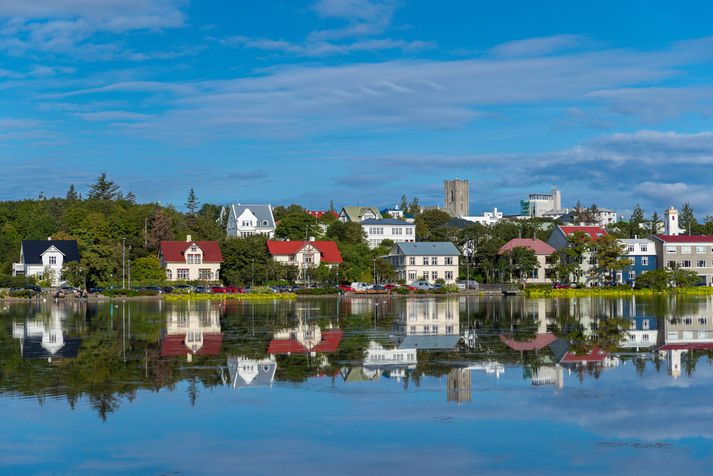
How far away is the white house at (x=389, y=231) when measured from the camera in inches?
4488

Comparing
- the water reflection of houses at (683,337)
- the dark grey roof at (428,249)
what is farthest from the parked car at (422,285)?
the water reflection of houses at (683,337)

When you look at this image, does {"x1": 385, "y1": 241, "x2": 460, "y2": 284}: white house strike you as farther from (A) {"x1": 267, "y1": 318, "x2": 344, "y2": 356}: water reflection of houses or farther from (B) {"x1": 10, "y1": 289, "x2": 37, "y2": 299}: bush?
(A) {"x1": 267, "y1": 318, "x2": 344, "y2": 356}: water reflection of houses

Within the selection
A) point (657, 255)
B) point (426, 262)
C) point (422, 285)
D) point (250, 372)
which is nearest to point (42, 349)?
point (250, 372)

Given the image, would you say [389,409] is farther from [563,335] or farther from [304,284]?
[304,284]

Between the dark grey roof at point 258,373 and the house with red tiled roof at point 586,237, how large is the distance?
221 ft

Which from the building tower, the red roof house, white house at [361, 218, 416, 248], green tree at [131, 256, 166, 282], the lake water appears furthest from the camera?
white house at [361, 218, 416, 248]

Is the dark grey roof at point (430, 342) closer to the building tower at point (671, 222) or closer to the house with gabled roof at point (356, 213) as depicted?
the building tower at point (671, 222)

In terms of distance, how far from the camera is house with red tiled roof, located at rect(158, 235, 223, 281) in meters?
86.6

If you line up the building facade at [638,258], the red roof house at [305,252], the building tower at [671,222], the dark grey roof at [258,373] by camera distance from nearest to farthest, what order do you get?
the dark grey roof at [258,373]
the red roof house at [305,252]
the building facade at [638,258]
the building tower at [671,222]

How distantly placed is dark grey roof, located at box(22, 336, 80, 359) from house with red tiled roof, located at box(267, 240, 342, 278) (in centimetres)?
5774

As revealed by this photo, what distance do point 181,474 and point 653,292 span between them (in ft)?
233

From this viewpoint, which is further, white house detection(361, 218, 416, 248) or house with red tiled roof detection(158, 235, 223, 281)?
white house detection(361, 218, 416, 248)

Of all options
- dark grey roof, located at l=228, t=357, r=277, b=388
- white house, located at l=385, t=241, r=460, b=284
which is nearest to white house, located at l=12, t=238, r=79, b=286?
white house, located at l=385, t=241, r=460, b=284

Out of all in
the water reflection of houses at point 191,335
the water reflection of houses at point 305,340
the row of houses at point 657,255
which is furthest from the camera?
the row of houses at point 657,255
